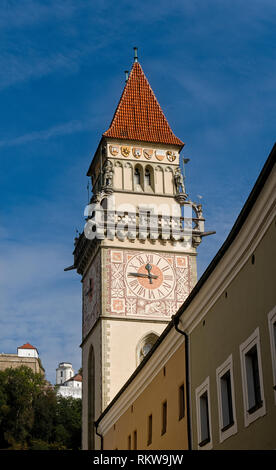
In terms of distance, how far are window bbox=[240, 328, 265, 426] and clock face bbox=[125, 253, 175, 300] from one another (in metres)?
21.0

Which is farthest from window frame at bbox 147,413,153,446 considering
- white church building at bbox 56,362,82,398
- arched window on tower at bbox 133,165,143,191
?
white church building at bbox 56,362,82,398

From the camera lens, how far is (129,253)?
3728cm

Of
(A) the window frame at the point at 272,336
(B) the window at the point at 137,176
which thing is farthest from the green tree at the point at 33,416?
(A) the window frame at the point at 272,336

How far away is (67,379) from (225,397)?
157156 millimetres

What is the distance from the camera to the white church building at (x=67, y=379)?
150 meters

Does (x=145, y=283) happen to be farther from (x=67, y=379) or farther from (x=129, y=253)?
(x=67, y=379)

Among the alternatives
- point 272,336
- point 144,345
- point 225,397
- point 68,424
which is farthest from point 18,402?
point 272,336

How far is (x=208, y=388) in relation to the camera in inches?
706

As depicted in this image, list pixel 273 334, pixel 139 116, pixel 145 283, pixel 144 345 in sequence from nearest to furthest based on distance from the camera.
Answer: pixel 273 334
pixel 144 345
pixel 145 283
pixel 139 116

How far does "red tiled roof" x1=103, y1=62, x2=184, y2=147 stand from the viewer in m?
40.7

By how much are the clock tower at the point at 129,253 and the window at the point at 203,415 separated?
16.8m

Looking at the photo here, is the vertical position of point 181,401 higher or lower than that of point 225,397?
higher
